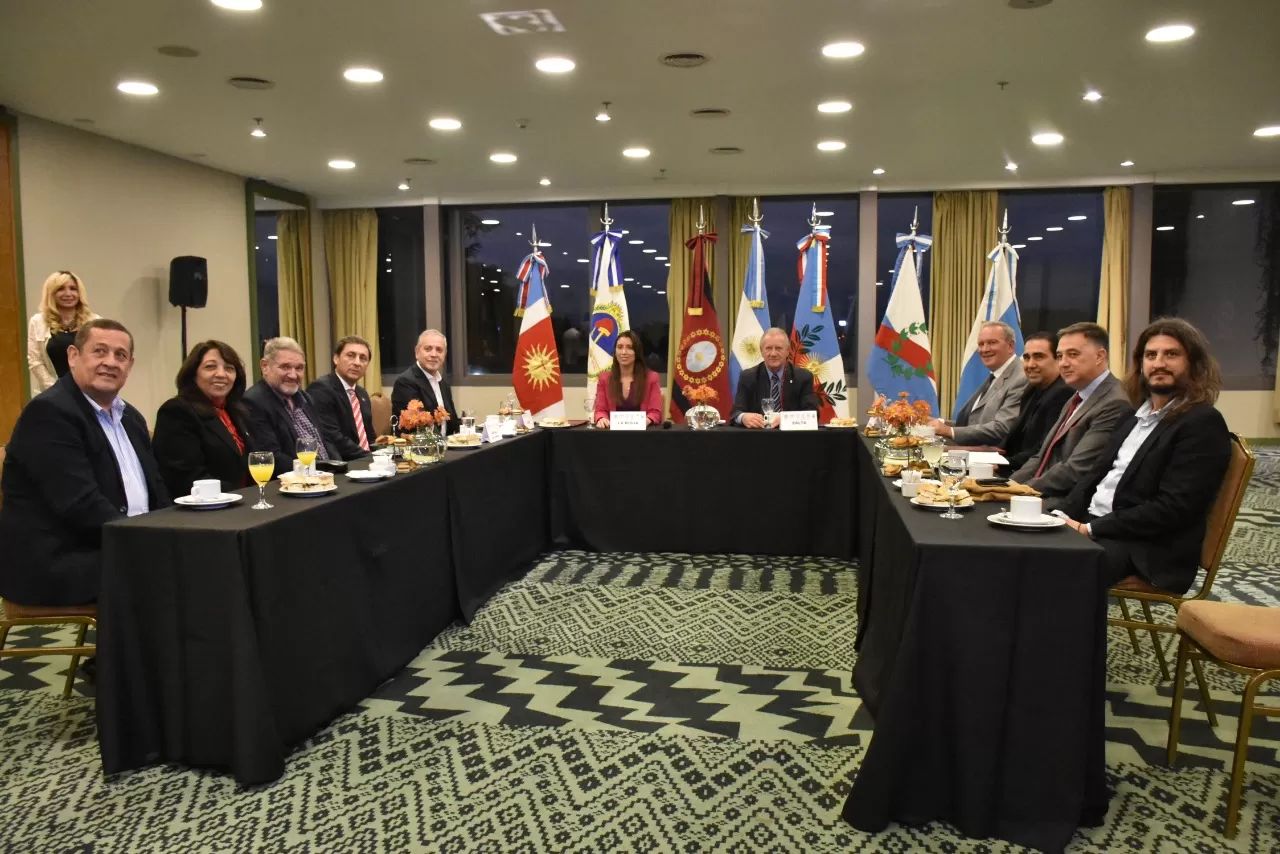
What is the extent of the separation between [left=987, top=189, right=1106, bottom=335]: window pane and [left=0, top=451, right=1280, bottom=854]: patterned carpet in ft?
22.1

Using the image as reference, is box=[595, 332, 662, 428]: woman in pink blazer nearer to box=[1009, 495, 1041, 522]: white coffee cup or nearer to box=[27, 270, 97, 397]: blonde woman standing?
box=[27, 270, 97, 397]: blonde woman standing

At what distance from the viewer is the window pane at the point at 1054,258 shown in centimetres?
931

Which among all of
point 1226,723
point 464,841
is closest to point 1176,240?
point 1226,723

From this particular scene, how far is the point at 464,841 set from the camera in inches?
84.5

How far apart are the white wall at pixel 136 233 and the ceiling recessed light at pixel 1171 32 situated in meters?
6.99

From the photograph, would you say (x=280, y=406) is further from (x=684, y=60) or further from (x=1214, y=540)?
(x=1214, y=540)

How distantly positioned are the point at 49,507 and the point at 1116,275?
9248mm

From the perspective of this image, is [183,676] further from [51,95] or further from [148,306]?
[148,306]

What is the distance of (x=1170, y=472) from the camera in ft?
8.73

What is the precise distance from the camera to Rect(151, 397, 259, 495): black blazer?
3260mm

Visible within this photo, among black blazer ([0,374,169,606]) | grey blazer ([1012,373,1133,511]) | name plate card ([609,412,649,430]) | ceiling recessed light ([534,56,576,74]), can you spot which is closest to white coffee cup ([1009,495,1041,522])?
grey blazer ([1012,373,1133,511])

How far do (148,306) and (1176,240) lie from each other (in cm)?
992

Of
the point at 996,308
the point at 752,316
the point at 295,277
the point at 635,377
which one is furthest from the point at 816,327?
the point at 295,277

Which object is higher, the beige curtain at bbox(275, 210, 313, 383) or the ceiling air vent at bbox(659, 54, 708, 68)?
the ceiling air vent at bbox(659, 54, 708, 68)
